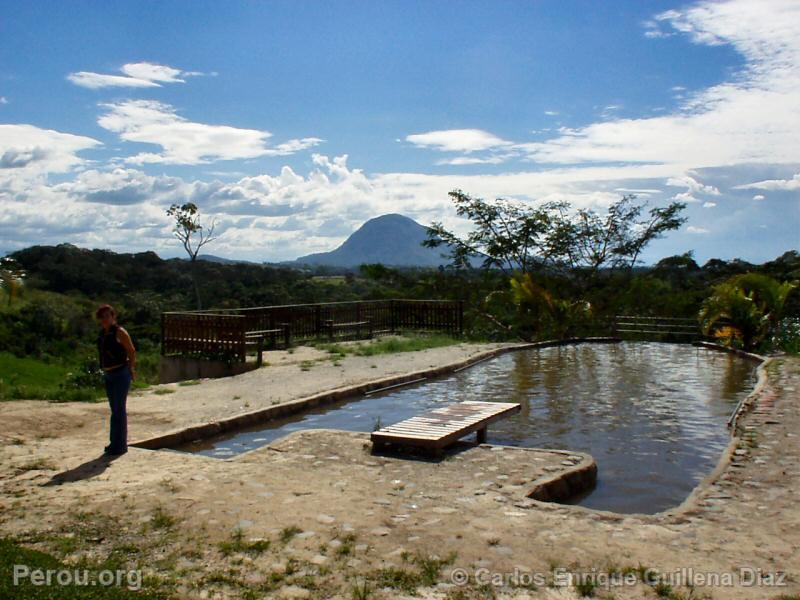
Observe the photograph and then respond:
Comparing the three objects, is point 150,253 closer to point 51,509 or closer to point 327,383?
point 327,383

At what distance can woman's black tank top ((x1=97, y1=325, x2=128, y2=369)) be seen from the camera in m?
6.85

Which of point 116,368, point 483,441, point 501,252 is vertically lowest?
point 483,441

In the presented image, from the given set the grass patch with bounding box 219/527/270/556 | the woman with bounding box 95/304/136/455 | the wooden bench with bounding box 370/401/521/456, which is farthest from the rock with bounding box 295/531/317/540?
the woman with bounding box 95/304/136/455

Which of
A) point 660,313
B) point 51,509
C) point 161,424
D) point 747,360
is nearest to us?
point 51,509

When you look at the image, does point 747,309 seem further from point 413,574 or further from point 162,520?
point 162,520

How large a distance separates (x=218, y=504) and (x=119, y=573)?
1250 millimetres

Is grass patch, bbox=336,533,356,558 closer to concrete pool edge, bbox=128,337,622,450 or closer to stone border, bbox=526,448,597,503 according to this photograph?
stone border, bbox=526,448,597,503

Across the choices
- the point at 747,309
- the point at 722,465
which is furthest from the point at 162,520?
the point at 747,309

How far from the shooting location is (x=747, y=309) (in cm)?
1686

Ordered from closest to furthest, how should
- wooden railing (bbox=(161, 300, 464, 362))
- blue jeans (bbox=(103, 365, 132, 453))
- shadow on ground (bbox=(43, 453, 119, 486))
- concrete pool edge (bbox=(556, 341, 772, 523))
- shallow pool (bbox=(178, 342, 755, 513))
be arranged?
Result: 1. concrete pool edge (bbox=(556, 341, 772, 523))
2. shadow on ground (bbox=(43, 453, 119, 486))
3. shallow pool (bbox=(178, 342, 755, 513))
4. blue jeans (bbox=(103, 365, 132, 453))
5. wooden railing (bbox=(161, 300, 464, 362))

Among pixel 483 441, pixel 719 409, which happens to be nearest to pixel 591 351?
pixel 719 409

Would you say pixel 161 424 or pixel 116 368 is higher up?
pixel 116 368

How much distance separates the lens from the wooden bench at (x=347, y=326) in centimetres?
1881

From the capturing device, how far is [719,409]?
995cm
